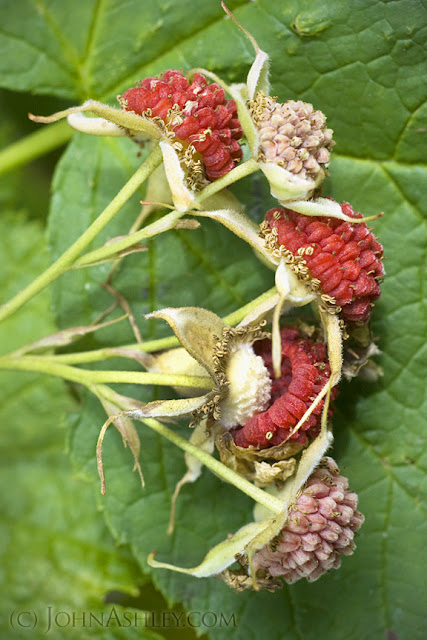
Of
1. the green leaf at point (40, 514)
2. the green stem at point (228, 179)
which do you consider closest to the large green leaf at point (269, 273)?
the green stem at point (228, 179)

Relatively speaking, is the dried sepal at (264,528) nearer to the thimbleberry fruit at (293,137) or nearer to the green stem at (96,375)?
the green stem at (96,375)

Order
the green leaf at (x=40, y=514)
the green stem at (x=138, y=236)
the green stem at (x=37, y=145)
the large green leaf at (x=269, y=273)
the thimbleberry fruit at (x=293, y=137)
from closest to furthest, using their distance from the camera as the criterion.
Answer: the thimbleberry fruit at (x=293, y=137)
the green stem at (x=138, y=236)
the large green leaf at (x=269, y=273)
the green stem at (x=37, y=145)
the green leaf at (x=40, y=514)

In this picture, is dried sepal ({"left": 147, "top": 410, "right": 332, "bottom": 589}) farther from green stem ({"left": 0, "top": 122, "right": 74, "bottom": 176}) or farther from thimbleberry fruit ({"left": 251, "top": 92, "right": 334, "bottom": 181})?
green stem ({"left": 0, "top": 122, "right": 74, "bottom": 176})

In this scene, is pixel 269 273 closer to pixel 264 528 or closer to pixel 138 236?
pixel 138 236

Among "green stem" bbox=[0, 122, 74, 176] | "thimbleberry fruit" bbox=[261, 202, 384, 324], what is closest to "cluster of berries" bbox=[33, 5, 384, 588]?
"thimbleberry fruit" bbox=[261, 202, 384, 324]

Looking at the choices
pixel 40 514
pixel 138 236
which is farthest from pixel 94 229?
pixel 40 514
